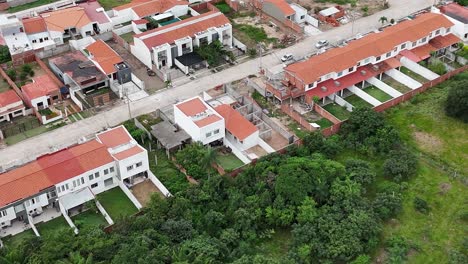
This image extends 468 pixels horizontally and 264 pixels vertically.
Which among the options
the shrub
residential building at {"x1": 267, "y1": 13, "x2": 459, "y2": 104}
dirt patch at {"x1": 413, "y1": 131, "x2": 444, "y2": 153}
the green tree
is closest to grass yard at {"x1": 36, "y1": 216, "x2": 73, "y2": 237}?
residential building at {"x1": 267, "y1": 13, "x2": 459, "y2": 104}

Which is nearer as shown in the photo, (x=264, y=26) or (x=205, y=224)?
(x=205, y=224)

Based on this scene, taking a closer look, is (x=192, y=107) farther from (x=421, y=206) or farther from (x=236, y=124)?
(x=421, y=206)

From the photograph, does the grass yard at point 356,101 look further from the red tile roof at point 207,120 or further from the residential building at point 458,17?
the residential building at point 458,17

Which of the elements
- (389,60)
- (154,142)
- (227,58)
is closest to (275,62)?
(227,58)

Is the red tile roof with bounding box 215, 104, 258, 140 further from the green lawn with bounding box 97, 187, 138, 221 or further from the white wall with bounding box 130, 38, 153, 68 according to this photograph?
the white wall with bounding box 130, 38, 153, 68

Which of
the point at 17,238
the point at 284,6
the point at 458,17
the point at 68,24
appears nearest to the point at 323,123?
the point at 284,6

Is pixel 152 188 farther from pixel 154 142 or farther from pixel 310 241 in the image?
pixel 310 241
